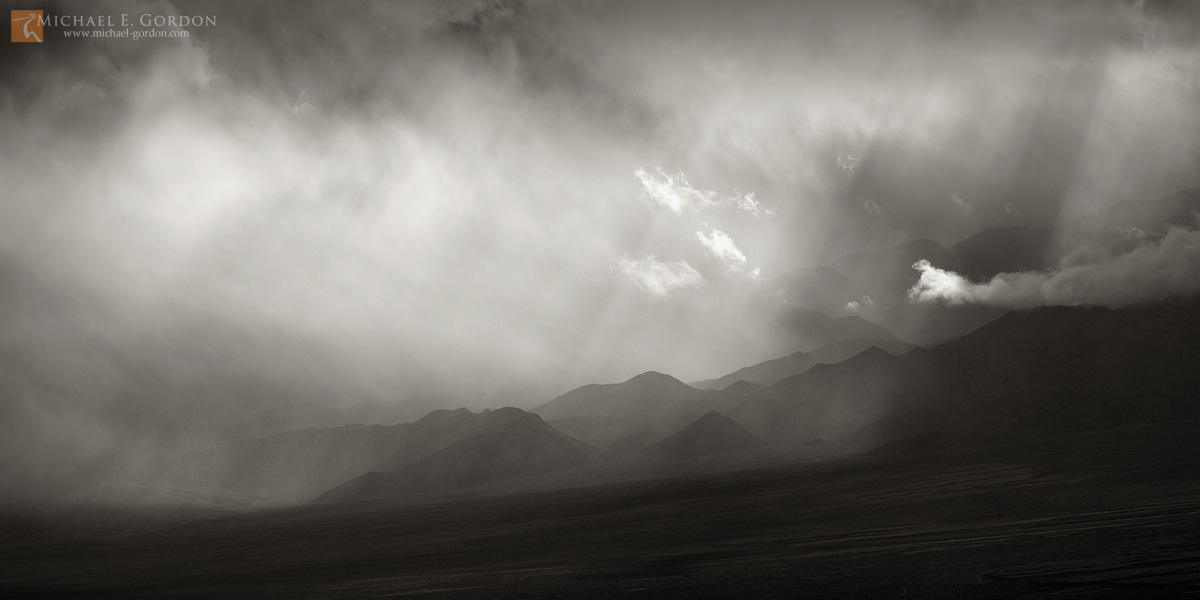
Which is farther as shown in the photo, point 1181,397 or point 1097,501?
point 1181,397

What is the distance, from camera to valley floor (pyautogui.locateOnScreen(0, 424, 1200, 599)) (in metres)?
37.3

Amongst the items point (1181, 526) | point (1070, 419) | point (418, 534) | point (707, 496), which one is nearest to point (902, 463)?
point (707, 496)

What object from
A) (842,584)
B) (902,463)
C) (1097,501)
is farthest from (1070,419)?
(842,584)

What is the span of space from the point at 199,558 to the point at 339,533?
22446mm

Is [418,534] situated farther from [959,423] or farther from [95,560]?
[959,423]

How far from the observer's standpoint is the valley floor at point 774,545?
37.3 meters

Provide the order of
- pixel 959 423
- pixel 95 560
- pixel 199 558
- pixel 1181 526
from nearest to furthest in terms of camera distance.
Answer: pixel 1181 526, pixel 199 558, pixel 95 560, pixel 959 423

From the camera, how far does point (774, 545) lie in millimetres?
52406

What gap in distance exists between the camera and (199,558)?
298ft

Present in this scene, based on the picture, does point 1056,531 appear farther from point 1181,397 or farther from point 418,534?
point 1181,397

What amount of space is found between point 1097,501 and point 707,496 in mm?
53072

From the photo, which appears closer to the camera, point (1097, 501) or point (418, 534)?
point (1097, 501)

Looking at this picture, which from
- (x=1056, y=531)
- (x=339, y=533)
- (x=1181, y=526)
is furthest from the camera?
(x=339, y=533)

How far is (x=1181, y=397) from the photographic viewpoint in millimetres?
171250
